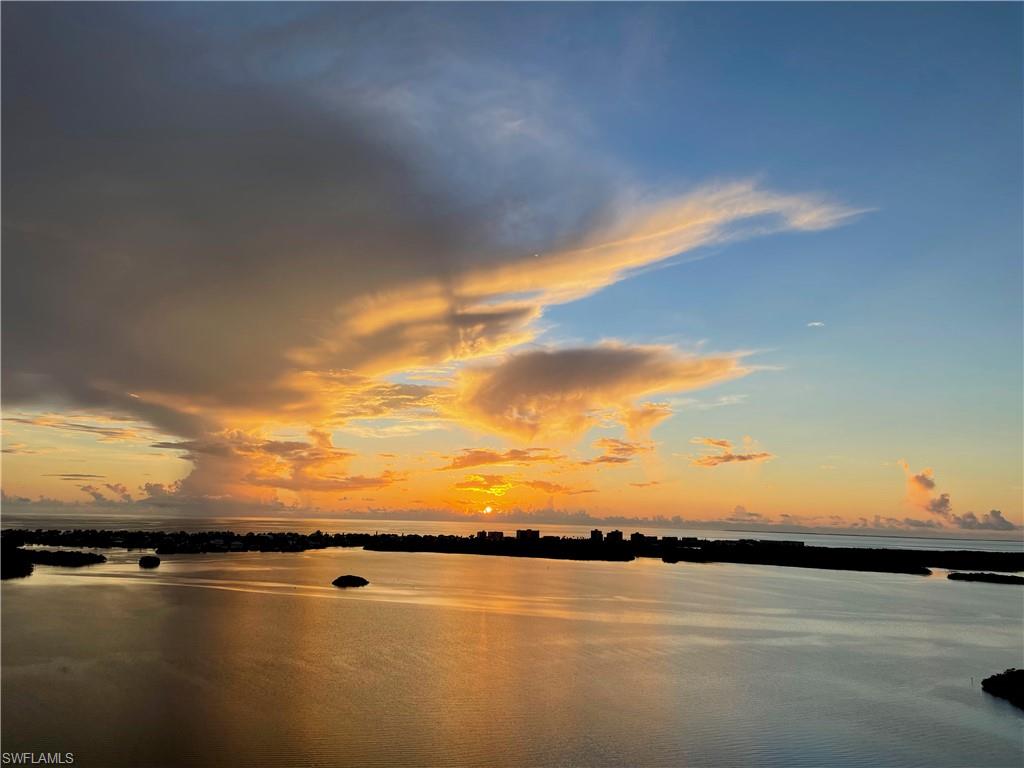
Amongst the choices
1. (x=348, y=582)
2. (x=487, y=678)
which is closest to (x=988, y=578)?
(x=348, y=582)

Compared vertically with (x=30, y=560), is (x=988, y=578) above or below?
below

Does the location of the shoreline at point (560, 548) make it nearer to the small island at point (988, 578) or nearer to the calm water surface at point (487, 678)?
the small island at point (988, 578)

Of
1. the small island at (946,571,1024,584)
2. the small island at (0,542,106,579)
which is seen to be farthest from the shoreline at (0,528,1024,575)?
the small island at (0,542,106,579)

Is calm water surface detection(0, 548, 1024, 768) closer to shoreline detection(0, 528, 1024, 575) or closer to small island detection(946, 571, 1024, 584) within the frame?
small island detection(946, 571, 1024, 584)

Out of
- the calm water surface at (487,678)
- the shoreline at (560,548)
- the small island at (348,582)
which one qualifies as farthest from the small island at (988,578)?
the small island at (348,582)

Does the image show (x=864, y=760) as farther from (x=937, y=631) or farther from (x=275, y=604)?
(x=275, y=604)

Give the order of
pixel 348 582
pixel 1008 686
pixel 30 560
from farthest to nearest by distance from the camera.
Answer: pixel 30 560, pixel 348 582, pixel 1008 686

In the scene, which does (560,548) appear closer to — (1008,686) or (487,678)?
(487,678)
